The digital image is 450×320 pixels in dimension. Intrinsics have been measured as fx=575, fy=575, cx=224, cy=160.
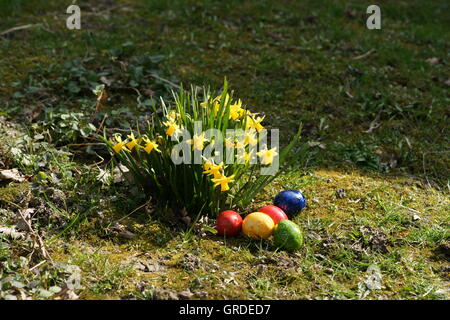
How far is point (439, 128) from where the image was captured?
482cm

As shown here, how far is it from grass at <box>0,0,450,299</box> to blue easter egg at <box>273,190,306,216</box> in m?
0.12

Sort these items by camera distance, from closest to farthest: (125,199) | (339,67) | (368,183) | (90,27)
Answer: (125,199)
(368,183)
(339,67)
(90,27)

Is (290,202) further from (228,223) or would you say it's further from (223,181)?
(223,181)

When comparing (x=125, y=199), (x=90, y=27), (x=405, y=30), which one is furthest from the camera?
(x=405, y=30)

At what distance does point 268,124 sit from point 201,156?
166 centimetres

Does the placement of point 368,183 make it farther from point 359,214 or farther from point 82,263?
point 82,263

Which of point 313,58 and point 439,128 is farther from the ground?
point 313,58

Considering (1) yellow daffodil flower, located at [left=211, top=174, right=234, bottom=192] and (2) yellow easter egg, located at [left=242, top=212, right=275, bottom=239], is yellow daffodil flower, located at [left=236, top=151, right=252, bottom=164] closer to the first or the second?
(1) yellow daffodil flower, located at [left=211, top=174, right=234, bottom=192]

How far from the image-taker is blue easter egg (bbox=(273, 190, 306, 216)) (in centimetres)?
342

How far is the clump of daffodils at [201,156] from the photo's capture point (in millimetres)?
3107

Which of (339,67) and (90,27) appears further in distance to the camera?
(90,27)

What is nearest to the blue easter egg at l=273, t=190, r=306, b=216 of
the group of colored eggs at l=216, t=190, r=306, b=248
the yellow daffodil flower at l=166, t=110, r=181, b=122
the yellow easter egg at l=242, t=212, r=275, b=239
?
the group of colored eggs at l=216, t=190, r=306, b=248

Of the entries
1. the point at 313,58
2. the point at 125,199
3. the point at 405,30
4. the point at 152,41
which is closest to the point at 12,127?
the point at 125,199
